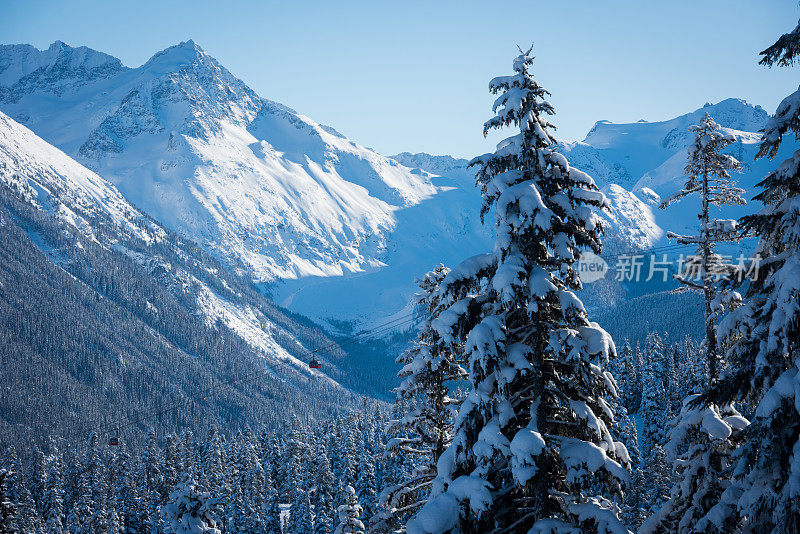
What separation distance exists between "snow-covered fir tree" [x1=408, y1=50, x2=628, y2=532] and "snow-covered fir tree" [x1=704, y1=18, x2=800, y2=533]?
1.88 metres

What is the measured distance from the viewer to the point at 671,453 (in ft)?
51.6

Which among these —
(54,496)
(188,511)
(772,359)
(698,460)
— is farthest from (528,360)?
(54,496)

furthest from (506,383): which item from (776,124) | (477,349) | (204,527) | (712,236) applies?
(204,527)

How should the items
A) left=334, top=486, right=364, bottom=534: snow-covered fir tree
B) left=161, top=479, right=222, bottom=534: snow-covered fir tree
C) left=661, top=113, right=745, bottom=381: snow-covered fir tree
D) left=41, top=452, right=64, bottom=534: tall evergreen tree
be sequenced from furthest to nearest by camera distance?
left=41, top=452, right=64, bottom=534: tall evergreen tree → left=334, top=486, right=364, bottom=534: snow-covered fir tree → left=161, top=479, right=222, bottom=534: snow-covered fir tree → left=661, top=113, right=745, bottom=381: snow-covered fir tree

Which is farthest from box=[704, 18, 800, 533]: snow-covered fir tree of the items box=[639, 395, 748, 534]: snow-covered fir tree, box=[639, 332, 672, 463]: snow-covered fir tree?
box=[639, 332, 672, 463]: snow-covered fir tree

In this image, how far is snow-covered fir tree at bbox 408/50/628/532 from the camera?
409 inches

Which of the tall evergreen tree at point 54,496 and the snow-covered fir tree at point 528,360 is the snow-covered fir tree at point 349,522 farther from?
the tall evergreen tree at point 54,496

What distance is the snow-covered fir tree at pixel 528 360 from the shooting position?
10398mm

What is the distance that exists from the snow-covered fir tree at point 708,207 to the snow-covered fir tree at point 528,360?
21.7ft

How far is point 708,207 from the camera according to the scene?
18203mm

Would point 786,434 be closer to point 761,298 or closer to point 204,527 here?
point 761,298

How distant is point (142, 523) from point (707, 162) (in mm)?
75533

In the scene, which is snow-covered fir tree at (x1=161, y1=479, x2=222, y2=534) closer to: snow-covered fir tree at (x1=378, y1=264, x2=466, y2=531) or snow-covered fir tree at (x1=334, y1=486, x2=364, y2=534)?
snow-covered fir tree at (x1=334, y1=486, x2=364, y2=534)

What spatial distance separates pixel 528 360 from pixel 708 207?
10.0 meters
